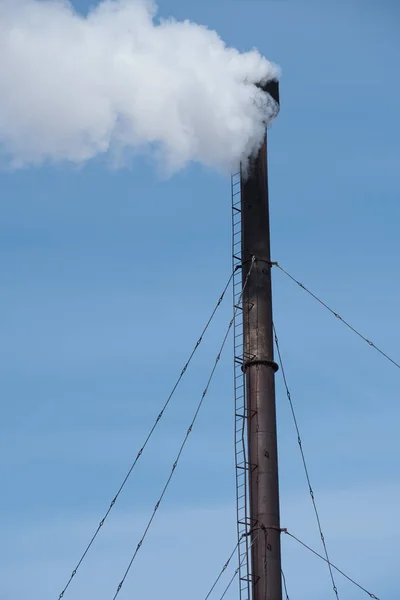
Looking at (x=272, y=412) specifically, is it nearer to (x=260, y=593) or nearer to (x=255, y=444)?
(x=255, y=444)

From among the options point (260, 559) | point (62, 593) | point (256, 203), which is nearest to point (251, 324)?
point (256, 203)

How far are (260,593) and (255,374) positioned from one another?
6550mm

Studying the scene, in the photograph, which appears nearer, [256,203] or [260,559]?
[260,559]

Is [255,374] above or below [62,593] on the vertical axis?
above

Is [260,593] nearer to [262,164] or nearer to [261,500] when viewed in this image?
[261,500]

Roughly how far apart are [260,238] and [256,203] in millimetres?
1244

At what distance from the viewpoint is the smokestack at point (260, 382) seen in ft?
118

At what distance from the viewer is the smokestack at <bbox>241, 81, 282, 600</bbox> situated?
3588 cm

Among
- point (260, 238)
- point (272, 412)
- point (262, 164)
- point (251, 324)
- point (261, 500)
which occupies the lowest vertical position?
point (261, 500)

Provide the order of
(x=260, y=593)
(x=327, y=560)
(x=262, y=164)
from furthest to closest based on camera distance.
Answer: (x=262, y=164) < (x=327, y=560) < (x=260, y=593)

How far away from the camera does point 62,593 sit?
3750cm

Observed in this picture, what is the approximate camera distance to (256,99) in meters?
41.0

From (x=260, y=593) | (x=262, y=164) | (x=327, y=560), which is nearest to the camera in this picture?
(x=260, y=593)

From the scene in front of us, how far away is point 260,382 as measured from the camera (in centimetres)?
3769
